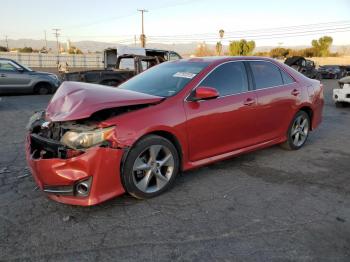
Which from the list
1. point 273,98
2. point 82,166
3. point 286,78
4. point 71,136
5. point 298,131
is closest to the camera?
point 82,166

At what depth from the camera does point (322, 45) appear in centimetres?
7219

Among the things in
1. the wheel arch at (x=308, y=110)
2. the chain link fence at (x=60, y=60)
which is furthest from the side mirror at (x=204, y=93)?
the chain link fence at (x=60, y=60)

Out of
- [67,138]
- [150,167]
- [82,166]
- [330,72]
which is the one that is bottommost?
[330,72]

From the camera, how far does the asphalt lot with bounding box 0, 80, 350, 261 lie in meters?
2.91

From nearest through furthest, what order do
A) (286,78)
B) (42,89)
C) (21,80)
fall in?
(286,78)
(21,80)
(42,89)

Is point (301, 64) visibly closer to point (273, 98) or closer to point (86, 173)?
point (273, 98)

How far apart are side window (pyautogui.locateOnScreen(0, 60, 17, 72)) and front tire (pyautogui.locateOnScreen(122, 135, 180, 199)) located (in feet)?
38.8

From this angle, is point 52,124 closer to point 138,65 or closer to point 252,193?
point 252,193

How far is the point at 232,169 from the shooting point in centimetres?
501

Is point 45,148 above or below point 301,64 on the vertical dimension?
below

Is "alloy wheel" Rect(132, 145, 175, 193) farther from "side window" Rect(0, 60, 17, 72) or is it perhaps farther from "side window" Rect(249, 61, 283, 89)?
"side window" Rect(0, 60, 17, 72)

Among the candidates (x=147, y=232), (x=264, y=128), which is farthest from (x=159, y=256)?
(x=264, y=128)

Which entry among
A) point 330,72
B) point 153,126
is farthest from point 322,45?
point 153,126

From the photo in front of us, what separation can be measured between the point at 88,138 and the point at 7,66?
12.0 meters
